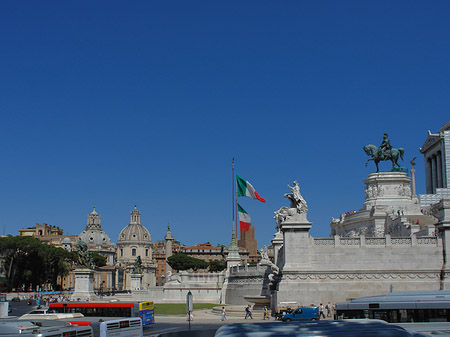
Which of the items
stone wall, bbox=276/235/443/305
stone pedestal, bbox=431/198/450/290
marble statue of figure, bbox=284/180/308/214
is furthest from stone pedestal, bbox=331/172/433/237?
marble statue of figure, bbox=284/180/308/214

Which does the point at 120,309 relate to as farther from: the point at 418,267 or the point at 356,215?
the point at 356,215

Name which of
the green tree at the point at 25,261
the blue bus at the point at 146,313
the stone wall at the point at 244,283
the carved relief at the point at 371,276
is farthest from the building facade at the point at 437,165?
the green tree at the point at 25,261

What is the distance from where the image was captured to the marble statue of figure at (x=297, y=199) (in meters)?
42.0

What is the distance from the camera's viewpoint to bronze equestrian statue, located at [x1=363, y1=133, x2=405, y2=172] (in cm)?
7631

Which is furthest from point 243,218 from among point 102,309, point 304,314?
point 102,309

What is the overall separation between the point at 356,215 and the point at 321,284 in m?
34.4

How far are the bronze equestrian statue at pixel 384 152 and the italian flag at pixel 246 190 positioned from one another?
25.9 metres

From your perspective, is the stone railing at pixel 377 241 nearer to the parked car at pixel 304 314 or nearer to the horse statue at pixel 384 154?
the parked car at pixel 304 314

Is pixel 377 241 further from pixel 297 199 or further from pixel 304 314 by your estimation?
pixel 304 314

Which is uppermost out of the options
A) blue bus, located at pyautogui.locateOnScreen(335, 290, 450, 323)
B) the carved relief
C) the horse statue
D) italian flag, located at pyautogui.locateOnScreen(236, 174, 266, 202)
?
the horse statue

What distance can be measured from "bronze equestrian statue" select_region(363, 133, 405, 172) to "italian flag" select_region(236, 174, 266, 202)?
25.9 metres

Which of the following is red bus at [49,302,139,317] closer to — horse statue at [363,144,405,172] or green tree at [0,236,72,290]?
horse statue at [363,144,405,172]

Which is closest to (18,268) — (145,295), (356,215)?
(145,295)

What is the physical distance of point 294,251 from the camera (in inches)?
1626
